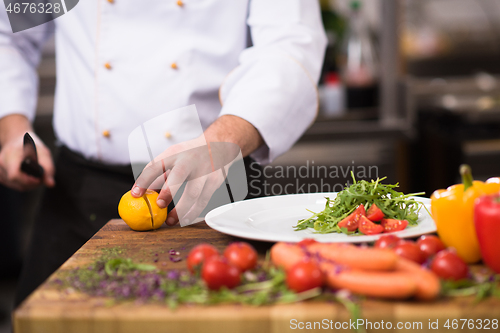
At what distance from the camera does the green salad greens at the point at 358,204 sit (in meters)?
0.93

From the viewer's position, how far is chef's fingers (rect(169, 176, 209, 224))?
38.3 inches

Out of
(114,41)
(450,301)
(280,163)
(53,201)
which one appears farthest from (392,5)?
(450,301)

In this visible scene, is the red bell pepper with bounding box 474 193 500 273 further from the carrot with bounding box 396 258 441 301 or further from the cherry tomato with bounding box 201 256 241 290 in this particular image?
the cherry tomato with bounding box 201 256 241 290

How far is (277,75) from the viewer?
1.17m

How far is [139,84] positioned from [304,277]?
33.9 inches

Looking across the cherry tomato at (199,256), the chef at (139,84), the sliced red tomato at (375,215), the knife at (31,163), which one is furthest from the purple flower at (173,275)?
the knife at (31,163)

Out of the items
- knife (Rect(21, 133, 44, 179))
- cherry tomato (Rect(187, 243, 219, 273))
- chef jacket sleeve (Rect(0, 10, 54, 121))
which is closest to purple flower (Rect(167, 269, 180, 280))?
cherry tomato (Rect(187, 243, 219, 273))

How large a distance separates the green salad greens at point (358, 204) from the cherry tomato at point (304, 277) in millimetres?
294

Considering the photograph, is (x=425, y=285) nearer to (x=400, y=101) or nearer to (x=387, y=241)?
(x=387, y=241)

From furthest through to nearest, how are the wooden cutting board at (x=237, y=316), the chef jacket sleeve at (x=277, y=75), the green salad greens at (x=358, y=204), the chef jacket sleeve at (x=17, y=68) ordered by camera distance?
the chef jacket sleeve at (x=17, y=68)
the chef jacket sleeve at (x=277, y=75)
the green salad greens at (x=358, y=204)
the wooden cutting board at (x=237, y=316)

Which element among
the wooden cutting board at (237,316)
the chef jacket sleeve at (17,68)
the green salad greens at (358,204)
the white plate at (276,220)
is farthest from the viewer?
the chef jacket sleeve at (17,68)

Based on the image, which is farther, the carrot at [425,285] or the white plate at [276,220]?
the white plate at [276,220]

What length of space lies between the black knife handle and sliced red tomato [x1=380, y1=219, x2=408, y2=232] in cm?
85

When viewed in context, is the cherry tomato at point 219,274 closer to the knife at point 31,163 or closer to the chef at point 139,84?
the chef at point 139,84
